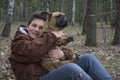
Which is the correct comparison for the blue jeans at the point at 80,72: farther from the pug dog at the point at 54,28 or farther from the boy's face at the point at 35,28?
the boy's face at the point at 35,28

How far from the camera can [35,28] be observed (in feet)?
13.1

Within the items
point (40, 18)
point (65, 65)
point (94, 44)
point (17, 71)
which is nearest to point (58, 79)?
point (65, 65)

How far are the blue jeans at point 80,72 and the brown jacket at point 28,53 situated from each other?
0.46ft

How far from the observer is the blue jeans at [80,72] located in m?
3.70

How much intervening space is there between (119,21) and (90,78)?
922 centimetres

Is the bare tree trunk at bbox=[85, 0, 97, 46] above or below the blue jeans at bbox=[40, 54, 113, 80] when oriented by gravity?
below

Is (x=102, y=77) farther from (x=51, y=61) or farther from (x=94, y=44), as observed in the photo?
(x=94, y=44)

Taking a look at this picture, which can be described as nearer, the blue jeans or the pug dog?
the blue jeans

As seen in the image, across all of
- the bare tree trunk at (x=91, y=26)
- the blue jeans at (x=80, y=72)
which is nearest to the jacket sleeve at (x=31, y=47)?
the blue jeans at (x=80, y=72)

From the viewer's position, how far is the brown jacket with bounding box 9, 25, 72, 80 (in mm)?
3705

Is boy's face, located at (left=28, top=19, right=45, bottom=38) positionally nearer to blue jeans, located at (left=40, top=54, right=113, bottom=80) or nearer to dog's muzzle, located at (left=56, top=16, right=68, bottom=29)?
dog's muzzle, located at (left=56, top=16, right=68, bottom=29)

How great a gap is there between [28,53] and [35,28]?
1.32ft

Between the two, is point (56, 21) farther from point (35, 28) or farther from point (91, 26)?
point (91, 26)

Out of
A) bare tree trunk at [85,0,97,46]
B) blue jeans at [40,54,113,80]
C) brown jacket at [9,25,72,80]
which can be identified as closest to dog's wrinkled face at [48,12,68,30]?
brown jacket at [9,25,72,80]
